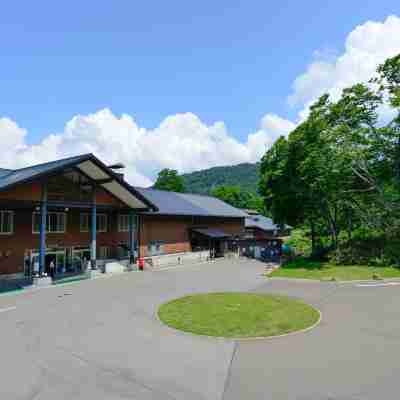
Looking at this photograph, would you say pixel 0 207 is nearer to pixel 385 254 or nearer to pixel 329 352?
pixel 329 352

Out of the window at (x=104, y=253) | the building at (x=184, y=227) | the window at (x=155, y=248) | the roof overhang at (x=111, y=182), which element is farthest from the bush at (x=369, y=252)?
the window at (x=104, y=253)

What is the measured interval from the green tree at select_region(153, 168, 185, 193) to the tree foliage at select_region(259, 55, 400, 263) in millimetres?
54195

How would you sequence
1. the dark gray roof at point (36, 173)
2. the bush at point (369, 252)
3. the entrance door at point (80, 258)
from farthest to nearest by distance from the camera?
the entrance door at point (80, 258)
the bush at point (369, 252)
the dark gray roof at point (36, 173)

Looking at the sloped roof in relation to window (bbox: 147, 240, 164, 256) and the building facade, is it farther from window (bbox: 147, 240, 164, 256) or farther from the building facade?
window (bbox: 147, 240, 164, 256)

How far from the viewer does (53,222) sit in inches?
1016

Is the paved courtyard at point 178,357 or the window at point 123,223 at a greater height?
the window at point 123,223

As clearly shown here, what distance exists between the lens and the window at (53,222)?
968 inches

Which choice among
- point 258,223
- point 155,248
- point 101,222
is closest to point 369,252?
point 155,248

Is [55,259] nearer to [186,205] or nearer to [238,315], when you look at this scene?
[186,205]

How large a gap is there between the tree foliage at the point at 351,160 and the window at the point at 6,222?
23836 millimetres

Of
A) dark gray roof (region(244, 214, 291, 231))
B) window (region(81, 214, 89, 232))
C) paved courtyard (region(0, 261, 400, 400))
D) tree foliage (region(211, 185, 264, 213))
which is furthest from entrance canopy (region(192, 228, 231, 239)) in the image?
tree foliage (region(211, 185, 264, 213))

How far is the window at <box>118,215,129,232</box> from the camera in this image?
103 feet

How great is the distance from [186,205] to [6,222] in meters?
21.4

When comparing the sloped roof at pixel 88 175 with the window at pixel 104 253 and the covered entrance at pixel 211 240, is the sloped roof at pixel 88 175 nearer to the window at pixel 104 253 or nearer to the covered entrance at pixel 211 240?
the window at pixel 104 253
